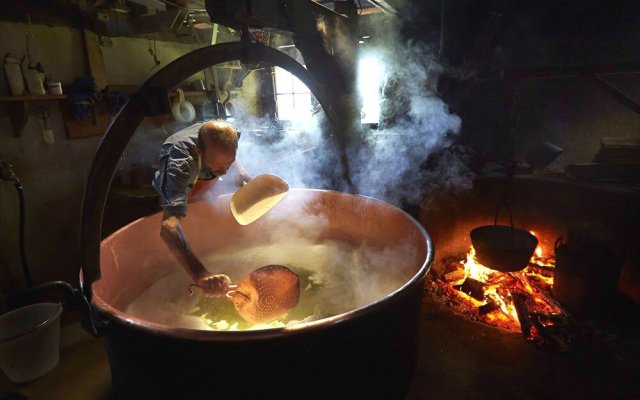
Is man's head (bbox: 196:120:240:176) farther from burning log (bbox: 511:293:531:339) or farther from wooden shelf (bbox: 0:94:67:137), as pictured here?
burning log (bbox: 511:293:531:339)

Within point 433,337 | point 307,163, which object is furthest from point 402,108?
point 433,337

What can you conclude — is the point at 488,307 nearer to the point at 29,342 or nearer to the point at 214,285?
the point at 214,285

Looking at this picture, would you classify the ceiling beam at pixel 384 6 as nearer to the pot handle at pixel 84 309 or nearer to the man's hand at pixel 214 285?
the man's hand at pixel 214 285

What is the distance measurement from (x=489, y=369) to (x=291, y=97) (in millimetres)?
7334

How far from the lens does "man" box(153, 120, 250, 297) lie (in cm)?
230

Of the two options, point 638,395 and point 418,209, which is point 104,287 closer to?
point 418,209

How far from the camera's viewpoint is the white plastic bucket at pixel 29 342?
280 cm

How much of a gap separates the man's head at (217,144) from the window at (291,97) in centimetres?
597

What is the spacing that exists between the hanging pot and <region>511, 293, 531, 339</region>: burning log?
42cm

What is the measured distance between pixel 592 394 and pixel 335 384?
7.57ft

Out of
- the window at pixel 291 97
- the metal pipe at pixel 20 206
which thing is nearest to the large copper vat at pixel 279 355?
the metal pipe at pixel 20 206

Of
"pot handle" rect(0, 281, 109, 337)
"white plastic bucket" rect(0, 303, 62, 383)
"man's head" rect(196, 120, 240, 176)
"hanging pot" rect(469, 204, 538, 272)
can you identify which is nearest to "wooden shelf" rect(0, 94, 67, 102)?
"white plastic bucket" rect(0, 303, 62, 383)

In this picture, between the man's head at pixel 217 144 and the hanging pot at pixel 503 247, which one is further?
the hanging pot at pixel 503 247

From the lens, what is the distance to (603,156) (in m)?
3.91
